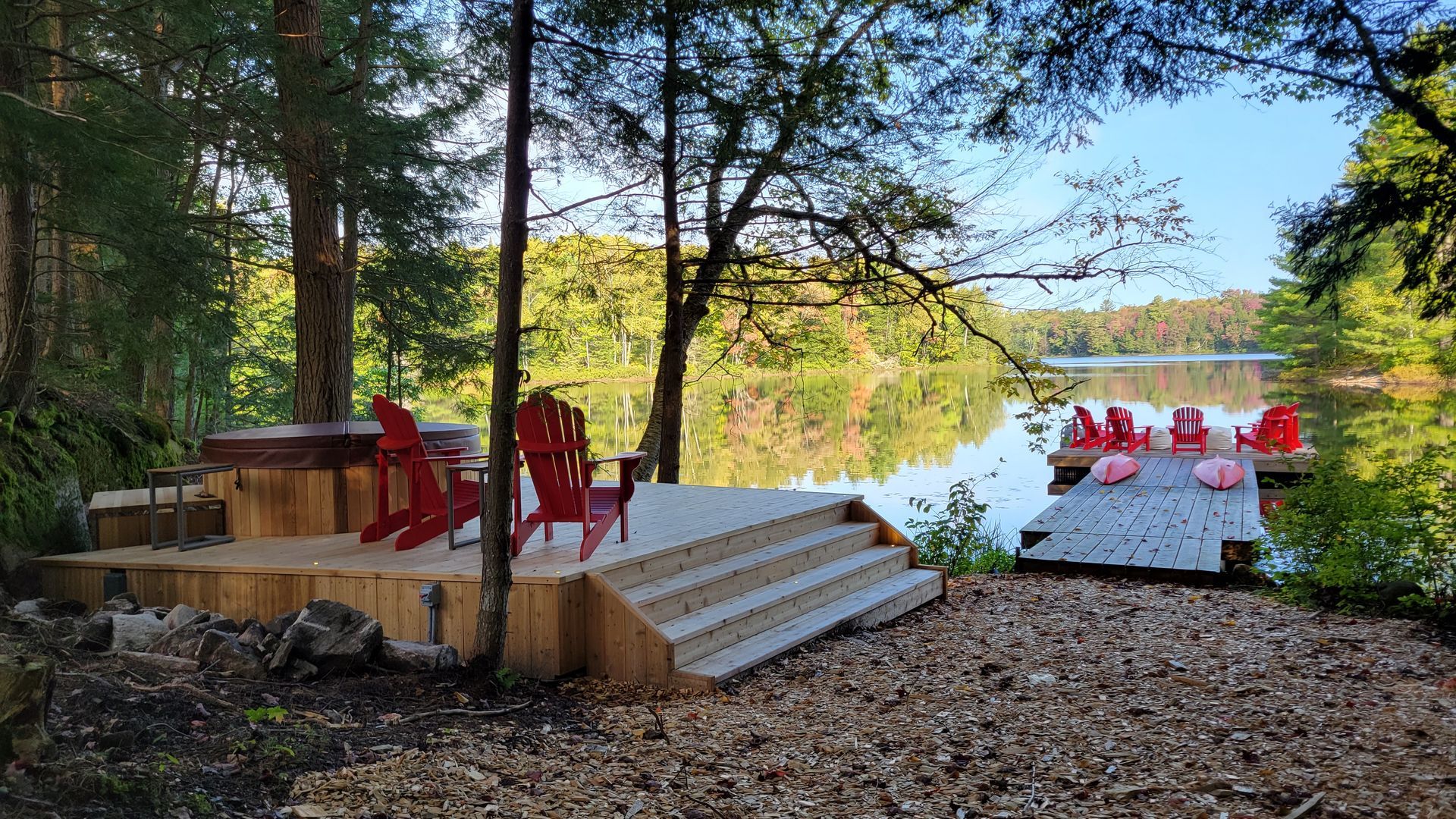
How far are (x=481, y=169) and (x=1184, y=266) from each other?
613 cm

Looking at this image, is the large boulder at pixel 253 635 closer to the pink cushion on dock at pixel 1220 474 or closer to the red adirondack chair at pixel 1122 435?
the pink cushion on dock at pixel 1220 474

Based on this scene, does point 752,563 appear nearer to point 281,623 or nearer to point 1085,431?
point 281,623

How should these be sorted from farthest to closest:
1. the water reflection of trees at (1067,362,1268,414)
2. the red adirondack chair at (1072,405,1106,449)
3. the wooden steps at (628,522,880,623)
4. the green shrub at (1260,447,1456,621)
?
the water reflection of trees at (1067,362,1268,414)
the red adirondack chair at (1072,405,1106,449)
the green shrub at (1260,447,1456,621)
the wooden steps at (628,522,880,623)

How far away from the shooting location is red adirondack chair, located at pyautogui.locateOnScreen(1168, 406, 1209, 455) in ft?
43.0

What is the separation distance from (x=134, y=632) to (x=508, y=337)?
2029 millimetres

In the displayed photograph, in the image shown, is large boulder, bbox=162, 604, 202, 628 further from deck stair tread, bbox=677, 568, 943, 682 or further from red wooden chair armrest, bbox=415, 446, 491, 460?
deck stair tread, bbox=677, 568, 943, 682

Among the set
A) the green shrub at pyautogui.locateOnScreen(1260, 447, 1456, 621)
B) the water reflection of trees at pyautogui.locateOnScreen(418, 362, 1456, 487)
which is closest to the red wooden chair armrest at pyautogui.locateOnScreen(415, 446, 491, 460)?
the green shrub at pyautogui.locateOnScreen(1260, 447, 1456, 621)

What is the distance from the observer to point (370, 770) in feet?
8.55

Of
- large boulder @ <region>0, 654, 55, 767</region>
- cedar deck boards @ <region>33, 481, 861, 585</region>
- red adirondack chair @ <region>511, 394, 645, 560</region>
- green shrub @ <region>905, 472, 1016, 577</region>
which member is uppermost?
red adirondack chair @ <region>511, 394, 645, 560</region>

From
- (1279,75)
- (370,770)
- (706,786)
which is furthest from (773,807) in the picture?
(1279,75)

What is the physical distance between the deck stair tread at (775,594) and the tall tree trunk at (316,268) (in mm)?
3972

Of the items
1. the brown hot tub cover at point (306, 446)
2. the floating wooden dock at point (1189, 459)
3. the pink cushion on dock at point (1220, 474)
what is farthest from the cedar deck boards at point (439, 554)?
the floating wooden dock at point (1189, 459)

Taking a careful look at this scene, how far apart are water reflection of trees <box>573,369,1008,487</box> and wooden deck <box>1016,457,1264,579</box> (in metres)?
4.53

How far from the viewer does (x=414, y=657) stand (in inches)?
149
